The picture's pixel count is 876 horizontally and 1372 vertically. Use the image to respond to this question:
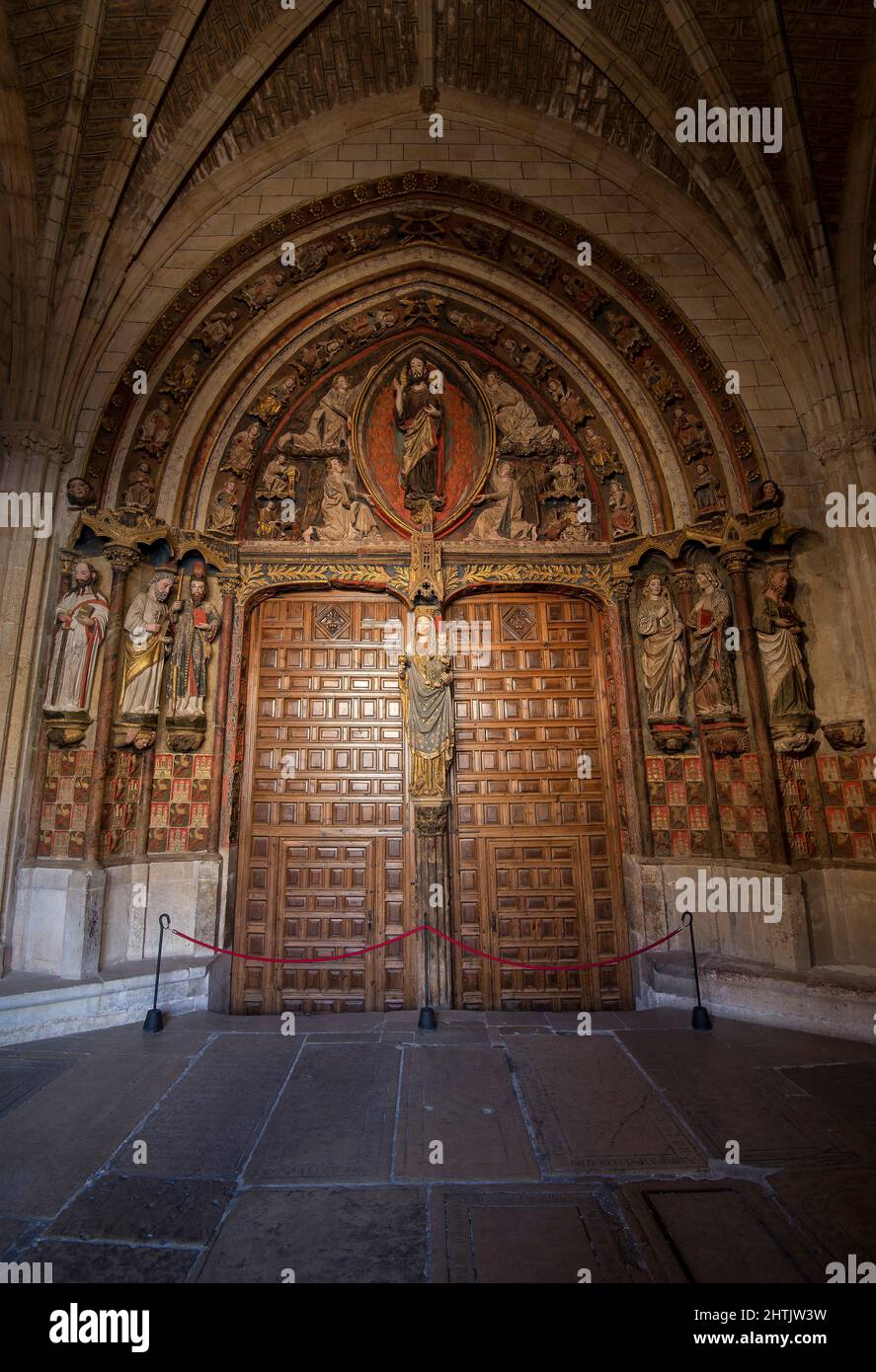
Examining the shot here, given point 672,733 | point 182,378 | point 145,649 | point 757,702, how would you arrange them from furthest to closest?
1. point 182,378
2. point 672,733
3. point 145,649
4. point 757,702

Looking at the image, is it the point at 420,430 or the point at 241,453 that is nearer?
the point at 241,453

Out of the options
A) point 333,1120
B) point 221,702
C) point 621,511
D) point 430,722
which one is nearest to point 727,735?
point 621,511

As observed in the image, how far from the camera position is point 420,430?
338 inches

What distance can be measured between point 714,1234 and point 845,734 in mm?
4897

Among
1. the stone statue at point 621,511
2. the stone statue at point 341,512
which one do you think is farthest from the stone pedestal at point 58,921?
the stone statue at point 621,511

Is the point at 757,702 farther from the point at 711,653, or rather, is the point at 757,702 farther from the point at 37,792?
the point at 37,792

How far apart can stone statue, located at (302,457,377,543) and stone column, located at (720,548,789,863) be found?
4.33 m

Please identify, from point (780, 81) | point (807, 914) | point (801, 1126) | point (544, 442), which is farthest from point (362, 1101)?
point (780, 81)

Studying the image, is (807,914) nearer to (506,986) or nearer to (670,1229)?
(506,986)

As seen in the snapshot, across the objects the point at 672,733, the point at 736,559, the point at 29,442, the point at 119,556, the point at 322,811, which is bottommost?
the point at 322,811

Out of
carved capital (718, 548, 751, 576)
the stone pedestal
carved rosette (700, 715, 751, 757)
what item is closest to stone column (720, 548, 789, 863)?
carved capital (718, 548, 751, 576)

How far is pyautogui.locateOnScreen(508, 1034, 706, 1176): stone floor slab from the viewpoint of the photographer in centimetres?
373

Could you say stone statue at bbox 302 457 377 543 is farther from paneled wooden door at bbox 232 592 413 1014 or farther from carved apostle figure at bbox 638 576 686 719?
carved apostle figure at bbox 638 576 686 719

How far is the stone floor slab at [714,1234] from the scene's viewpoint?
9.39ft
